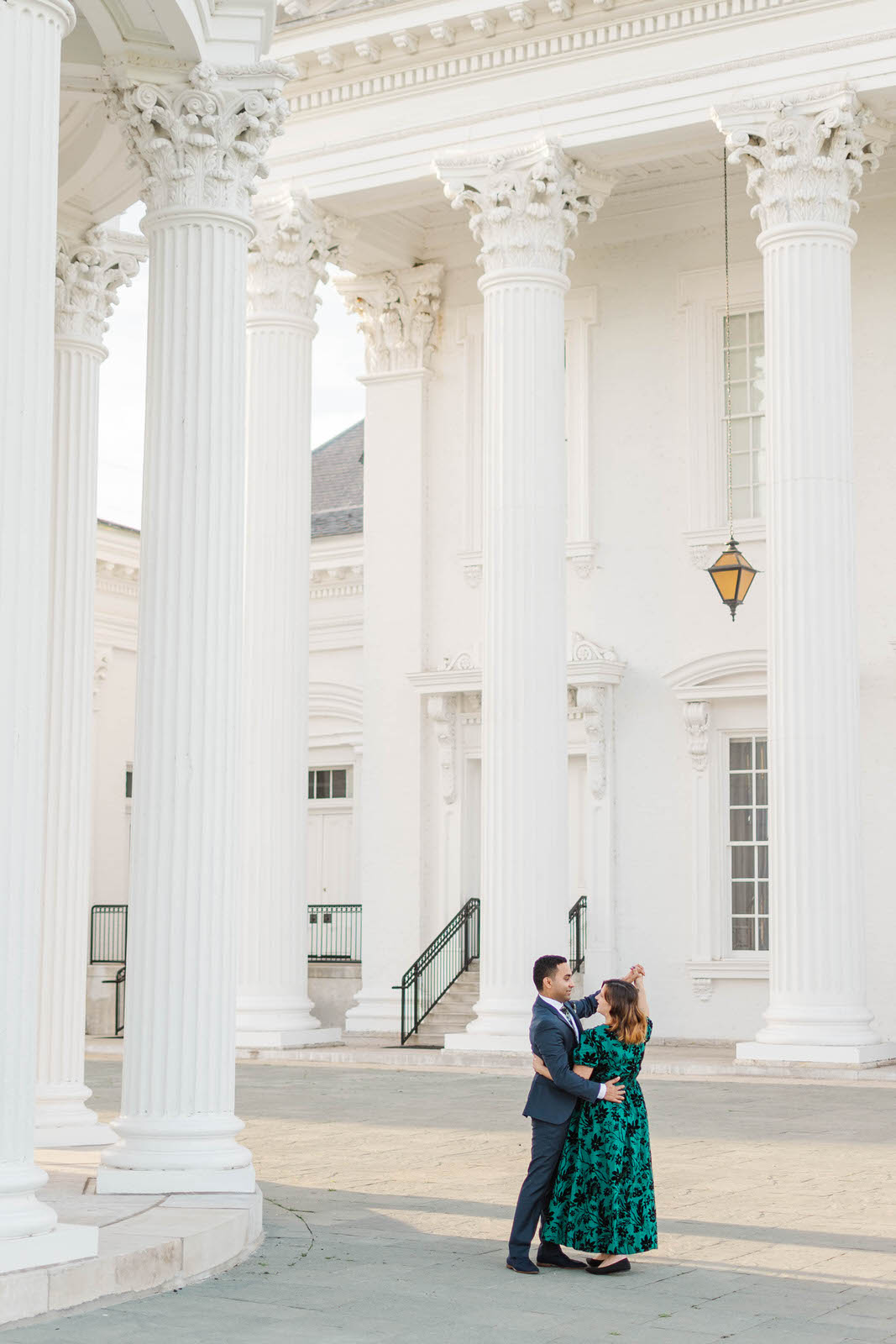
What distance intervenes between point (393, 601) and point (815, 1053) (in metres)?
10.5

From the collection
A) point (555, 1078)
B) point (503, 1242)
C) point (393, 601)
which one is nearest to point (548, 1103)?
point (555, 1078)

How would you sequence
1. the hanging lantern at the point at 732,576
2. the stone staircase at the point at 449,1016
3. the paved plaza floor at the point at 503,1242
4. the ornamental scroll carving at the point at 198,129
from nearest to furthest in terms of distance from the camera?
the paved plaza floor at the point at 503,1242 → the ornamental scroll carving at the point at 198,129 → the hanging lantern at the point at 732,576 → the stone staircase at the point at 449,1016

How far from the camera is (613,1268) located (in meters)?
8.78

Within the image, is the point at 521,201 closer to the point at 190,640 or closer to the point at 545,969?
the point at 190,640

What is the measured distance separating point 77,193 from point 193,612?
4.56 meters

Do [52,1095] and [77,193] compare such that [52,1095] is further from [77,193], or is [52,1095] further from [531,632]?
[531,632]

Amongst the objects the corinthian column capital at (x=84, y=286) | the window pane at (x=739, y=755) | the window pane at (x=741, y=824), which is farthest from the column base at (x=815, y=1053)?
the corinthian column capital at (x=84, y=286)

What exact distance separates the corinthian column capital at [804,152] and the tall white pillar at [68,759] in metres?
10.7

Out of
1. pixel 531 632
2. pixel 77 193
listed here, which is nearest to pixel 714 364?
pixel 531 632

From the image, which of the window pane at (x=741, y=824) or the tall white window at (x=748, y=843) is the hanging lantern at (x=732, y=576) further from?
the window pane at (x=741, y=824)

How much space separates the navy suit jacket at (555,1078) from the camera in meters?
8.69

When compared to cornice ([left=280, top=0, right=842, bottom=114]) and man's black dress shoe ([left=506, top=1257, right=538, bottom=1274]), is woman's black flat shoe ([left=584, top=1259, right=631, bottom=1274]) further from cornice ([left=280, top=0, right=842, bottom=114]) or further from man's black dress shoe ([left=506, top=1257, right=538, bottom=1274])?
cornice ([left=280, top=0, right=842, bottom=114])

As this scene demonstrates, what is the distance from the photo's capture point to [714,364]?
83.4 ft

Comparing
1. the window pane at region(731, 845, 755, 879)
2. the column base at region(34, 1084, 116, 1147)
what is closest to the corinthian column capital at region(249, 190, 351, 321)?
the window pane at region(731, 845, 755, 879)
